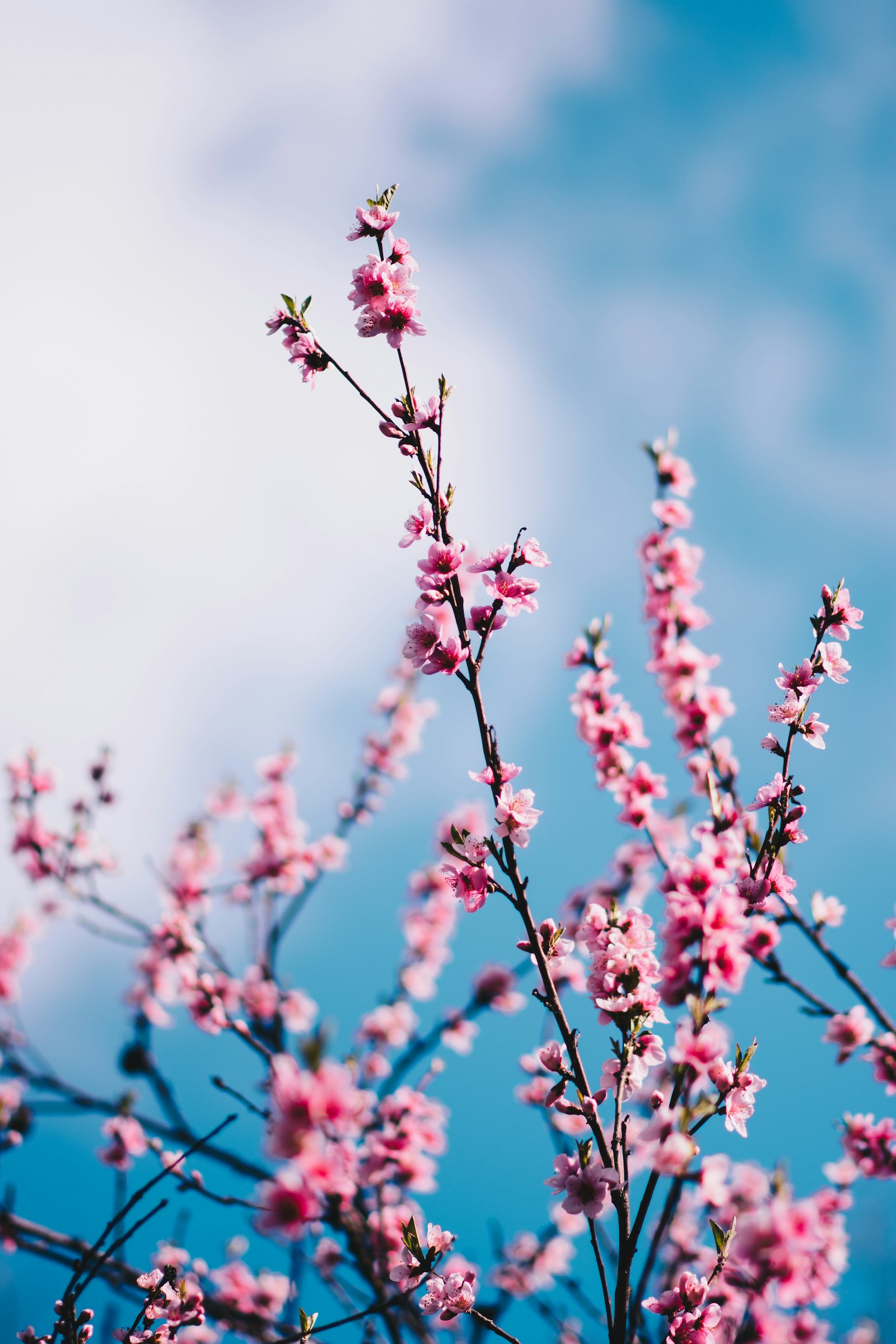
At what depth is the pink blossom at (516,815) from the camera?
9.31ft

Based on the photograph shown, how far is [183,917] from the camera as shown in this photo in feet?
20.7

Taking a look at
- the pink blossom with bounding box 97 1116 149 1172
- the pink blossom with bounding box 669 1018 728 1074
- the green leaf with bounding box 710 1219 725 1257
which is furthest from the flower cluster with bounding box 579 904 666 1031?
the pink blossom with bounding box 97 1116 149 1172

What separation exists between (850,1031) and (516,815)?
2467mm

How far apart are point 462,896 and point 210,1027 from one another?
12.1 ft

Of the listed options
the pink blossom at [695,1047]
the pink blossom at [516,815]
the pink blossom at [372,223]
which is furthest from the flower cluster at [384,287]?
the pink blossom at [695,1047]

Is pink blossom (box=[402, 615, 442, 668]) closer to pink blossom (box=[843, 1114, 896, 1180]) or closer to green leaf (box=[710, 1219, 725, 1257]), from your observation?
green leaf (box=[710, 1219, 725, 1257])

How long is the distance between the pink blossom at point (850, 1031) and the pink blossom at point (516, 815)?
2.25m

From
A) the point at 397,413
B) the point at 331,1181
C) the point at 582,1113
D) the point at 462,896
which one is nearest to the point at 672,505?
the point at 397,413

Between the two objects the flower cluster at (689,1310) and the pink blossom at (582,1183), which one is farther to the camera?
the flower cluster at (689,1310)

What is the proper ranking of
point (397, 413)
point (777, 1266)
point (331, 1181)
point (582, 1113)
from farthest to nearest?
1. point (397, 413)
2. point (582, 1113)
3. point (777, 1266)
4. point (331, 1181)

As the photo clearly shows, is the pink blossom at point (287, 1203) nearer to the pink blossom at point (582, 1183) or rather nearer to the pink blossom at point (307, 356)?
the pink blossom at point (582, 1183)

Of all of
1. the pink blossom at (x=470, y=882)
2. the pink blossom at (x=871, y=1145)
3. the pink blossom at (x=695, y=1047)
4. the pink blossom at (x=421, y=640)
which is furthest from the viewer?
the pink blossom at (x=871, y=1145)

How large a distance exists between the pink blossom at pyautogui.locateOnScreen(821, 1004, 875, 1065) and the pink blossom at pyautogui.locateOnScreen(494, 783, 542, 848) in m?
2.25

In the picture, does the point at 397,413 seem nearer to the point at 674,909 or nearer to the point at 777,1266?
the point at 674,909
